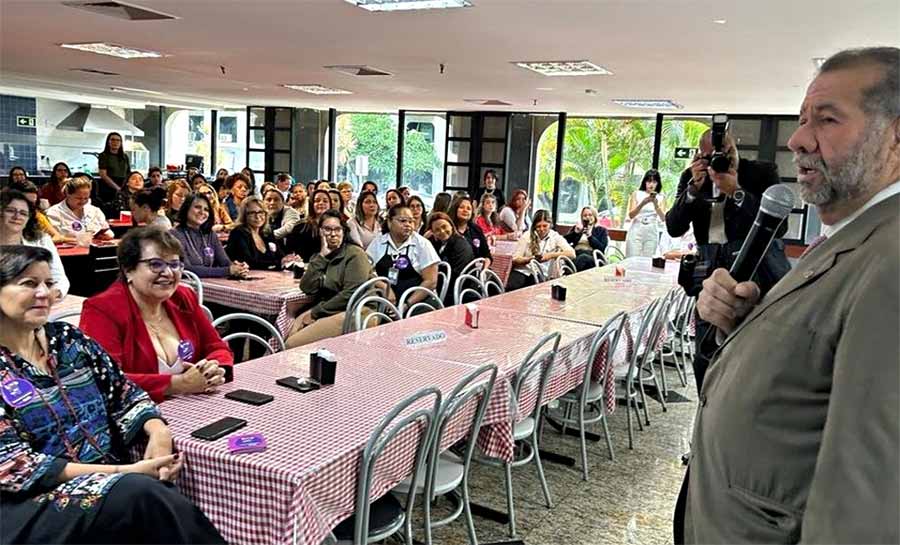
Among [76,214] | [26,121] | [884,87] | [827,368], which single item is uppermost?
[26,121]

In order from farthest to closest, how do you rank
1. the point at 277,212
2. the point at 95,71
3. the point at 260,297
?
the point at 95,71 < the point at 277,212 < the point at 260,297

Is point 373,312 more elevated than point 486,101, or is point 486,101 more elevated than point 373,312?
point 486,101

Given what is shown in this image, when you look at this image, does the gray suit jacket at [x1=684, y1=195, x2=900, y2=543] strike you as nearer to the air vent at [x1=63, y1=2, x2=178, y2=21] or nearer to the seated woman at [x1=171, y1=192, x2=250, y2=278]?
the seated woman at [x1=171, y1=192, x2=250, y2=278]

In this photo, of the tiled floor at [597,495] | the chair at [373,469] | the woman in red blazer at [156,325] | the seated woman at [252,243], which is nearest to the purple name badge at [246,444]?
the chair at [373,469]

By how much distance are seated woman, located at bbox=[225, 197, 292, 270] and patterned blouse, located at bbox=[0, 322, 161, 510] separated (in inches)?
135

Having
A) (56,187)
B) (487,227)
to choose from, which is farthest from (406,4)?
(56,187)

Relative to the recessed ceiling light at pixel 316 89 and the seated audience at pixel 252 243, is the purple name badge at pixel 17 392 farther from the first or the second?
the recessed ceiling light at pixel 316 89

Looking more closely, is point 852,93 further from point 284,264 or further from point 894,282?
point 284,264

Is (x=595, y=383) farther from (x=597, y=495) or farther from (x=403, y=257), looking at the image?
(x=403, y=257)

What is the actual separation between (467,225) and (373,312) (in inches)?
104

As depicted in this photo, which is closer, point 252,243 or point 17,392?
point 17,392

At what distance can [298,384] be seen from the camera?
2447 millimetres

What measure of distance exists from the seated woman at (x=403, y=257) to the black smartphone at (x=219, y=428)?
300 cm

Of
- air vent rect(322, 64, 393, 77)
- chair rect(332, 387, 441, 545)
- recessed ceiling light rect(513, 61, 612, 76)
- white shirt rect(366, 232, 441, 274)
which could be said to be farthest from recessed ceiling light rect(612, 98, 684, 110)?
chair rect(332, 387, 441, 545)
